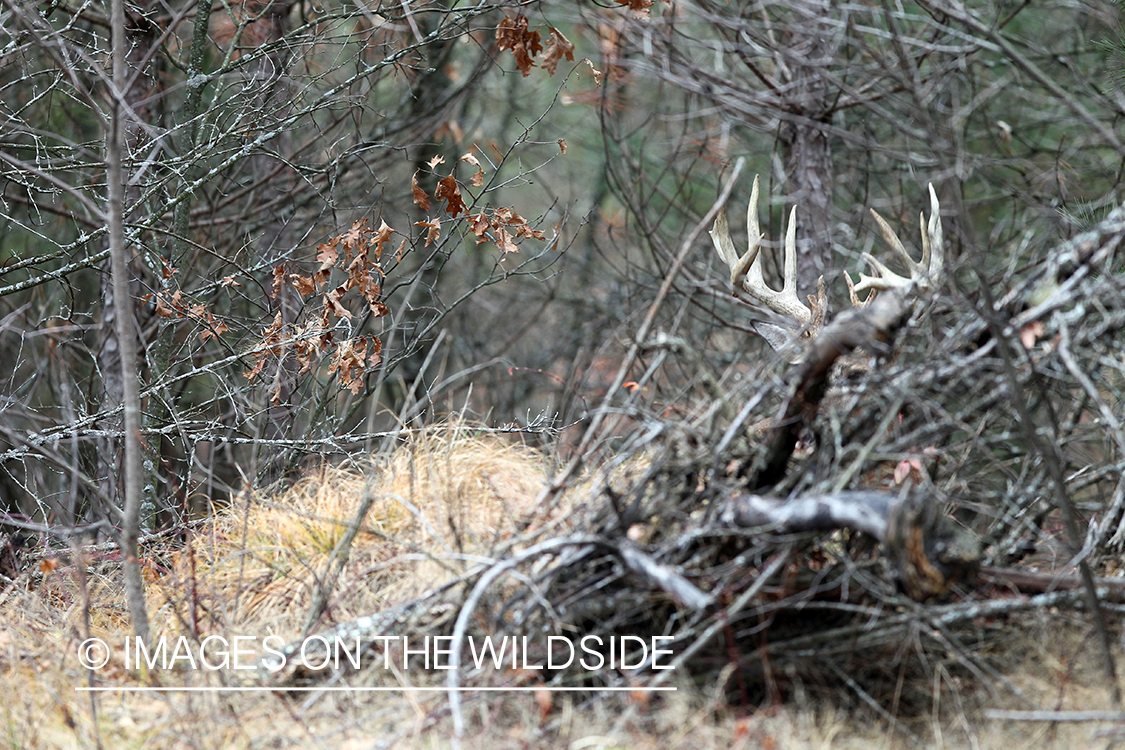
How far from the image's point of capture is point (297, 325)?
5621 millimetres

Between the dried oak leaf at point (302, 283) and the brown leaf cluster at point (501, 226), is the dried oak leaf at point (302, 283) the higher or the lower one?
the lower one

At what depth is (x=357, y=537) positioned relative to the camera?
426cm

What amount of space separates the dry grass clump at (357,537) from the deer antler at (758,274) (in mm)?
1439

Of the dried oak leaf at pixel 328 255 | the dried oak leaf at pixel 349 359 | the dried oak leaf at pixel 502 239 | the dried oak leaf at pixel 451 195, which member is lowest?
the dried oak leaf at pixel 349 359

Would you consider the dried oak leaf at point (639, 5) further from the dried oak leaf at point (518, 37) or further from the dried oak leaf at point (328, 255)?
the dried oak leaf at point (328, 255)

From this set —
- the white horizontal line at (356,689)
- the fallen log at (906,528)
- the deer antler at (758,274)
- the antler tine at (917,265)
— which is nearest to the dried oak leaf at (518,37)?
the deer antler at (758,274)

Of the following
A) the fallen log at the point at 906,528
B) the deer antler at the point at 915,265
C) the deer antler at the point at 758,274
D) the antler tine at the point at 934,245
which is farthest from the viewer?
the deer antler at the point at 758,274

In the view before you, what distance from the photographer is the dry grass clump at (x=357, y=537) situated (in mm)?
3885

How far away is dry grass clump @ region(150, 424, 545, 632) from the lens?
12.7 feet

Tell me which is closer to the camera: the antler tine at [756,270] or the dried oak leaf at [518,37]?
the antler tine at [756,270]

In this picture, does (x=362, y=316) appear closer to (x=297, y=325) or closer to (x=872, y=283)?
(x=297, y=325)

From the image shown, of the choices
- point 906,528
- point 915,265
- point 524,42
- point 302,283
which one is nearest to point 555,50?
point 524,42

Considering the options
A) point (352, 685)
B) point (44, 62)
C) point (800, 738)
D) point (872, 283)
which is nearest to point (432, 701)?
point (352, 685)

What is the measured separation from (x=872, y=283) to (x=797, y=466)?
143cm
